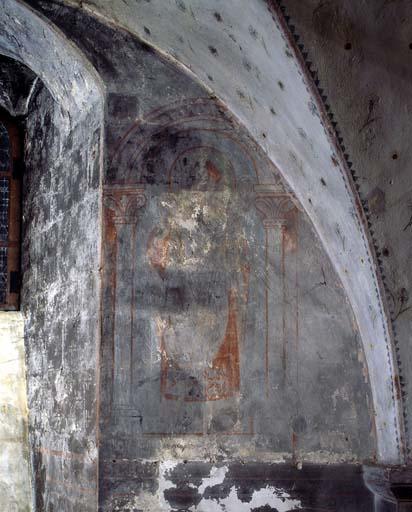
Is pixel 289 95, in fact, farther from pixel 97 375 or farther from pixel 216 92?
pixel 97 375

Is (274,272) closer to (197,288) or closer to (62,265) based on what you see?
(197,288)

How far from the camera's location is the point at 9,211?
907 cm

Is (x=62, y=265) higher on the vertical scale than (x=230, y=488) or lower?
higher

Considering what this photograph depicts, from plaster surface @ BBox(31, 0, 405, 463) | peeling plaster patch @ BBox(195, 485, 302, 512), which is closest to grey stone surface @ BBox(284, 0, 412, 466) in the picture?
plaster surface @ BBox(31, 0, 405, 463)

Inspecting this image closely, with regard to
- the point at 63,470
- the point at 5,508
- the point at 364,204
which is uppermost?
the point at 364,204

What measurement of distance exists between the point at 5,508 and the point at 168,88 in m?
4.34

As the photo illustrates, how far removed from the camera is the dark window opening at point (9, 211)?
8.88 m

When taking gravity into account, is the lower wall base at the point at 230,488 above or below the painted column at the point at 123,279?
below

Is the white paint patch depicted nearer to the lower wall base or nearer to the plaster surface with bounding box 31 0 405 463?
the lower wall base

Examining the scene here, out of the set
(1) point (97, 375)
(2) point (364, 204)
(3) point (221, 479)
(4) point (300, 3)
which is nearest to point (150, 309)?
(1) point (97, 375)

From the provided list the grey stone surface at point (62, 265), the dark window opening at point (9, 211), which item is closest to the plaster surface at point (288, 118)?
the grey stone surface at point (62, 265)

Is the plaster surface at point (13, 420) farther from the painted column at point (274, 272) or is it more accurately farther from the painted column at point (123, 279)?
the painted column at point (274, 272)

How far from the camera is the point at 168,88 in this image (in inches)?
269

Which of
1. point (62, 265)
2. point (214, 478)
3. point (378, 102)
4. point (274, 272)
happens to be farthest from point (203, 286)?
point (378, 102)
